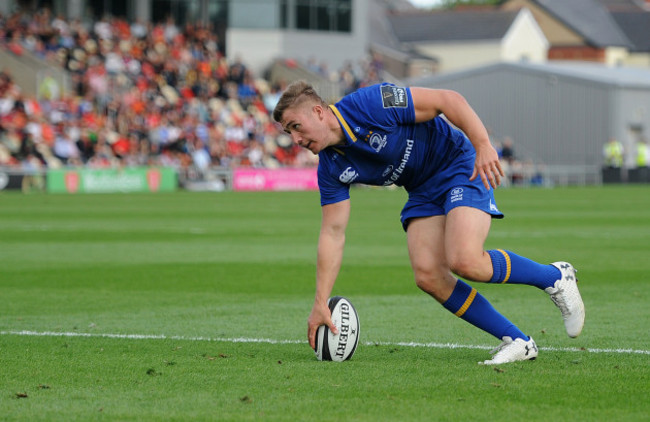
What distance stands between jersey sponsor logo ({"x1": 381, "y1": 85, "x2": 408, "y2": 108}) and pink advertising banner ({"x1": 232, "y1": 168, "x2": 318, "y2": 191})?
112ft

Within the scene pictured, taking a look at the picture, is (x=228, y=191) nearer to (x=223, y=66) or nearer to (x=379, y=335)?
(x=223, y=66)

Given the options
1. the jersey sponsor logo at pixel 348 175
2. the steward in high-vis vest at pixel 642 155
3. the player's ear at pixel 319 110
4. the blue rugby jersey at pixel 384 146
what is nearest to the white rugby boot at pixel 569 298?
the blue rugby jersey at pixel 384 146

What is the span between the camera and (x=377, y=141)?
6902 mm

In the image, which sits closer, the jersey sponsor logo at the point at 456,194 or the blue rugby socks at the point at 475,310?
the jersey sponsor logo at the point at 456,194

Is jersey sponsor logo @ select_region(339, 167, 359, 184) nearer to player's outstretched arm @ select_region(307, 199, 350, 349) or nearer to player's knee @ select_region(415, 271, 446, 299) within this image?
player's outstretched arm @ select_region(307, 199, 350, 349)

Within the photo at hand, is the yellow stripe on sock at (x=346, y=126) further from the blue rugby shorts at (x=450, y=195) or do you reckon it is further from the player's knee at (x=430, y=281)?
the player's knee at (x=430, y=281)

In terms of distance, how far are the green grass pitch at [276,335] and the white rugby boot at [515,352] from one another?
70 mm

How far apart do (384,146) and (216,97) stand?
3885 centimetres

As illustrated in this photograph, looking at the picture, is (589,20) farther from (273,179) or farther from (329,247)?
(329,247)

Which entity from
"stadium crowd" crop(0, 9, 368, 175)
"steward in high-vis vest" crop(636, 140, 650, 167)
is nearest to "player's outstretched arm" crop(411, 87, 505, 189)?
"stadium crowd" crop(0, 9, 368, 175)

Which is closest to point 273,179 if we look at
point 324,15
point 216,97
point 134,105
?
point 216,97

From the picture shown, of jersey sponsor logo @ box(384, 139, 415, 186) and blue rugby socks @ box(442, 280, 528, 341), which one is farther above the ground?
jersey sponsor logo @ box(384, 139, 415, 186)

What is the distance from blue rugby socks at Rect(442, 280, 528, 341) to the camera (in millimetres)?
7215

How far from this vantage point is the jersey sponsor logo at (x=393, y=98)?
22.6ft
